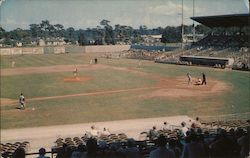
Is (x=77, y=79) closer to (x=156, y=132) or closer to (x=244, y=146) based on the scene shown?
(x=156, y=132)

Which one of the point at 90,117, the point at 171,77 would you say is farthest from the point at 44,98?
the point at 171,77

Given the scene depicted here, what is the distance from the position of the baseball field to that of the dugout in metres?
4.56

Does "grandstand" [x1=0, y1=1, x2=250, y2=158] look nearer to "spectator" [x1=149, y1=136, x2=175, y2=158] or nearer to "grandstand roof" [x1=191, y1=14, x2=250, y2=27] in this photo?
"grandstand roof" [x1=191, y1=14, x2=250, y2=27]

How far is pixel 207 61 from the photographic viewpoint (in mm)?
49750

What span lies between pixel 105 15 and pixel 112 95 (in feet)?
271

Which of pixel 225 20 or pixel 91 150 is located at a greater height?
pixel 225 20

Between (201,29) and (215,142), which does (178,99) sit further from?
(201,29)

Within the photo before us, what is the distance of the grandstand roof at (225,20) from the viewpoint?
45.5m

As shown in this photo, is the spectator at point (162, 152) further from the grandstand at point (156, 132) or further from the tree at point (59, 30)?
the tree at point (59, 30)

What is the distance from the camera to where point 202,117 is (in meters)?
20.7

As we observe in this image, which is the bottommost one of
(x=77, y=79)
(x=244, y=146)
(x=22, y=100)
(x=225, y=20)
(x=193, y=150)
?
(x=22, y=100)

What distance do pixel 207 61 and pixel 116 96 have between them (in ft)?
80.4

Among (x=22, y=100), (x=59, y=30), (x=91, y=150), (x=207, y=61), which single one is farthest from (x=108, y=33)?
(x=91, y=150)

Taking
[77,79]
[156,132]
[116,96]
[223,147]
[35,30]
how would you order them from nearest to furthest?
[223,147] → [156,132] → [116,96] → [77,79] → [35,30]
